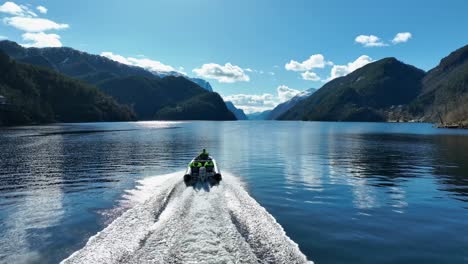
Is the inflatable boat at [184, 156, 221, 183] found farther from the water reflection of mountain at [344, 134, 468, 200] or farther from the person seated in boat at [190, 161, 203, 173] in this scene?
the water reflection of mountain at [344, 134, 468, 200]

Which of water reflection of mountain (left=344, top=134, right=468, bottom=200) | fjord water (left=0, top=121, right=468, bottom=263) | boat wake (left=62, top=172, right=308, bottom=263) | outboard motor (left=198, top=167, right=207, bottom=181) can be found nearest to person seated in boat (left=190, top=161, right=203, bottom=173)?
outboard motor (left=198, top=167, right=207, bottom=181)

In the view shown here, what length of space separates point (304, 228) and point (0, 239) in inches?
772

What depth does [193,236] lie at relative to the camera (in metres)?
17.4

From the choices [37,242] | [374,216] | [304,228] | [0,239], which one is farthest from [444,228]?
[0,239]

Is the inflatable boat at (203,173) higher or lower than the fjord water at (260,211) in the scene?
higher

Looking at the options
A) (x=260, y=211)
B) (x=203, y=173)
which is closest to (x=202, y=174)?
(x=203, y=173)

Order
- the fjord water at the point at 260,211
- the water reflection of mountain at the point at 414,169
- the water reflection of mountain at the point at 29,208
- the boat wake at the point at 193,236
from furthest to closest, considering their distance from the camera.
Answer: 1. the water reflection of mountain at the point at 414,169
2. the water reflection of mountain at the point at 29,208
3. the fjord water at the point at 260,211
4. the boat wake at the point at 193,236

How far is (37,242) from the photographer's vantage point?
63.0ft

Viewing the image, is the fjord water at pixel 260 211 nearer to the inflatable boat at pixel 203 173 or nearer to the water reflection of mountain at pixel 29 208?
the water reflection of mountain at pixel 29 208

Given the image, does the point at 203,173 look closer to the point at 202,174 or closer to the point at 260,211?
the point at 202,174

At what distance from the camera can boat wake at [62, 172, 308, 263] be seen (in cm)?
1519

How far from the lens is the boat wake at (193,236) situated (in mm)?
15188

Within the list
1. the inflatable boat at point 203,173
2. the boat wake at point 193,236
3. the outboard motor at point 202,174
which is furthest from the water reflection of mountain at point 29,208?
the outboard motor at point 202,174

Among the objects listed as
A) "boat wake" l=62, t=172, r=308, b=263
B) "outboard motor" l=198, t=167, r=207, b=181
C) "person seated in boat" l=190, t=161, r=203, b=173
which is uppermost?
"person seated in boat" l=190, t=161, r=203, b=173
